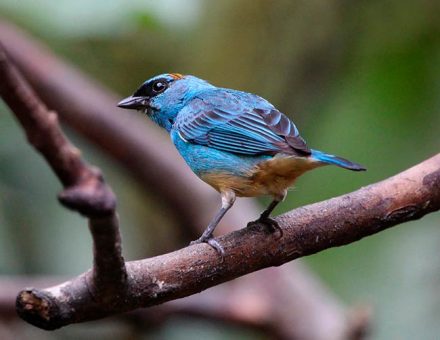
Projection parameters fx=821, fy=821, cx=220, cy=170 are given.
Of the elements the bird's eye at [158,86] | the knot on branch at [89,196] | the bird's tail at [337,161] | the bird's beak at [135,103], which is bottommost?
the bird's beak at [135,103]

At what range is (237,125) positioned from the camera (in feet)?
10.4

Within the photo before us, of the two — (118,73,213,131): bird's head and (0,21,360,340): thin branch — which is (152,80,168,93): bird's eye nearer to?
(118,73,213,131): bird's head

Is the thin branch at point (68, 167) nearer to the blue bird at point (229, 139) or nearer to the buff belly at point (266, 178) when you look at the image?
the blue bird at point (229, 139)

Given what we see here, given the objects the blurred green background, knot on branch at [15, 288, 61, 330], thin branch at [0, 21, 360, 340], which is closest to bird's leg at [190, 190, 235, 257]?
knot on branch at [15, 288, 61, 330]

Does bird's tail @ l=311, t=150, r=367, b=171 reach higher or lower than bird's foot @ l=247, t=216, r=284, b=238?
higher

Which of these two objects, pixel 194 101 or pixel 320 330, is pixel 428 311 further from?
pixel 194 101

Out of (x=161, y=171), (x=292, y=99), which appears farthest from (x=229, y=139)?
(x=292, y=99)

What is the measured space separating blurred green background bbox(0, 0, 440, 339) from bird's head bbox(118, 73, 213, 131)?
537mm

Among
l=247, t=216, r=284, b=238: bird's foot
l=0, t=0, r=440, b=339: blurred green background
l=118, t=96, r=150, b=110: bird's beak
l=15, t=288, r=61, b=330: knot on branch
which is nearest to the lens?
l=15, t=288, r=61, b=330: knot on branch

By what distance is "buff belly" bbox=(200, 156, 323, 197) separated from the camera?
111 inches

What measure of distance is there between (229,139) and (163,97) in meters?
0.52

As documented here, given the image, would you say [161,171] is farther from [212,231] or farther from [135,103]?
[212,231]

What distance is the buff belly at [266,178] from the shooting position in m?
2.81

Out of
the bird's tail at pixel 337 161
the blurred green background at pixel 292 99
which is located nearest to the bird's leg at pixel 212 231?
the bird's tail at pixel 337 161
